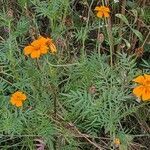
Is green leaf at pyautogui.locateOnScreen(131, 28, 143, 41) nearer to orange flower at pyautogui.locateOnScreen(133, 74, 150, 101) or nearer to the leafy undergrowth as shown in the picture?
the leafy undergrowth

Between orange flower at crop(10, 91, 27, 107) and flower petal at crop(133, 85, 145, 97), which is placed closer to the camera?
flower petal at crop(133, 85, 145, 97)

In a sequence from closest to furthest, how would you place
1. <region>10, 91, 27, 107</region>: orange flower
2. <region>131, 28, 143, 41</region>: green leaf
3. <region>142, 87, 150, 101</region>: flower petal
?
1. <region>142, 87, 150, 101</region>: flower petal
2. <region>10, 91, 27, 107</region>: orange flower
3. <region>131, 28, 143, 41</region>: green leaf

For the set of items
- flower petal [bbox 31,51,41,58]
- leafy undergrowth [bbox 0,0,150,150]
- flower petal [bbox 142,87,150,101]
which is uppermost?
flower petal [bbox 31,51,41,58]

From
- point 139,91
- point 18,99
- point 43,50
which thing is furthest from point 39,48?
point 139,91

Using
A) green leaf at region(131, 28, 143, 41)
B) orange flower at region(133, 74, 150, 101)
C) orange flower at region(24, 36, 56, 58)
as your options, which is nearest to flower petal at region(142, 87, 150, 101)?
orange flower at region(133, 74, 150, 101)

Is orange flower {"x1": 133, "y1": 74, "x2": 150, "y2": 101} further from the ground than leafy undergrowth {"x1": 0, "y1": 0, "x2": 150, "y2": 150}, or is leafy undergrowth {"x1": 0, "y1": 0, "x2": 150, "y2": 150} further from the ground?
orange flower {"x1": 133, "y1": 74, "x2": 150, "y2": 101}

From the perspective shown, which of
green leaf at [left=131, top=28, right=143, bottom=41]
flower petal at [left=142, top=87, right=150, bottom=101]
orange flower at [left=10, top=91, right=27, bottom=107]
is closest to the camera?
flower petal at [left=142, top=87, right=150, bottom=101]

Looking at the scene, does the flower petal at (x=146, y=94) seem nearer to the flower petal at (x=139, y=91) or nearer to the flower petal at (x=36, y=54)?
the flower petal at (x=139, y=91)

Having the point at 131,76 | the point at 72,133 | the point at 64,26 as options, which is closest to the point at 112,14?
the point at 64,26

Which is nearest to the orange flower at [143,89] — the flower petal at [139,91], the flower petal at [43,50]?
the flower petal at [139,91]

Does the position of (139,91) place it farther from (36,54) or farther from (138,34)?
(138,34)

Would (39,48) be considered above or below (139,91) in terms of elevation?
above

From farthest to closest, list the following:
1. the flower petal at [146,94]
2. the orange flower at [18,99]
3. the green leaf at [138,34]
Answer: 1. the green leaf at [138,34]
2. the orange flower at [18,99]
3. the flower petal at [146,94]
